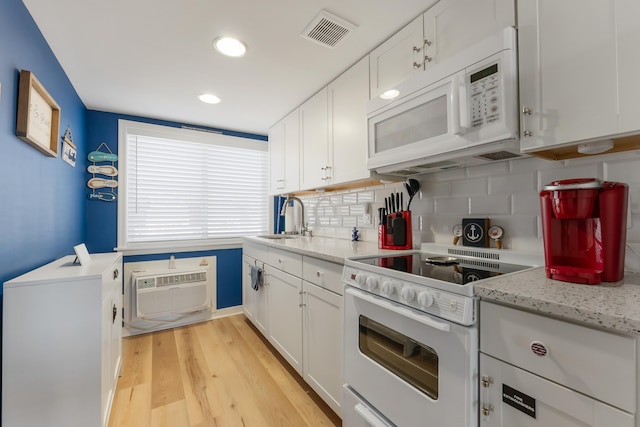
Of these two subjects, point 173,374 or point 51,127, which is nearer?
point 51,127

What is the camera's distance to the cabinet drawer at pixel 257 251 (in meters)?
2.60

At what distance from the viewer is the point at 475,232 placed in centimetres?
153

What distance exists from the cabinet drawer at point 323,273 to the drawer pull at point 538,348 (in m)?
0.92

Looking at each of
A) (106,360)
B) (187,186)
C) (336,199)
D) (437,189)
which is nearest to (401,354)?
(437,189)

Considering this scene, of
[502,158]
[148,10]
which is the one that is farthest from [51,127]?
[502,158]

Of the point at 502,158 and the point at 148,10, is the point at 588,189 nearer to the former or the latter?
the point at 502,158

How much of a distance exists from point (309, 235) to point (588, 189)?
2437 millimetres

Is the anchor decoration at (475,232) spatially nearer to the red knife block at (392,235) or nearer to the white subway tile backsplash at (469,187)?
the white subway tile backsplash at (469,187)

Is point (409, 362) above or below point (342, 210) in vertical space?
below

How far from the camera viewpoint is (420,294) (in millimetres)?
1040

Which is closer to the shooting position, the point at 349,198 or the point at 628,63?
the point at 628,63

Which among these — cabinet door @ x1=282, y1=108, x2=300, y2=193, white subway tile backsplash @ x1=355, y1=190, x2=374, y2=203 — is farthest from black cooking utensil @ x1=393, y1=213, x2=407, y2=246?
cabinet door @ x1=282, y1=108, x2=300, y2=193

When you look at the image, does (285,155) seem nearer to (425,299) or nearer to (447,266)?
(447,266)

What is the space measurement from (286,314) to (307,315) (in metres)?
0.34
